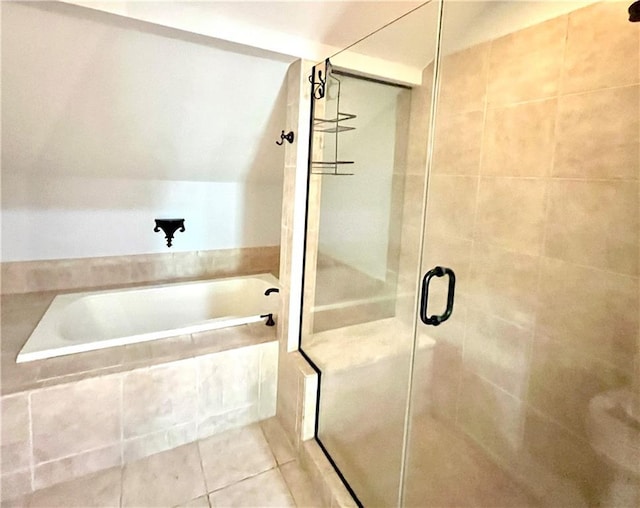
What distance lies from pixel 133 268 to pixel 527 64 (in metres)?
2.66

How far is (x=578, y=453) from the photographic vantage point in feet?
5.05

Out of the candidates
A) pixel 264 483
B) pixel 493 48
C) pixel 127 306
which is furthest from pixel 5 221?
pixel 493 48

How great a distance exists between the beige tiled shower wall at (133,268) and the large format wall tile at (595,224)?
204cm

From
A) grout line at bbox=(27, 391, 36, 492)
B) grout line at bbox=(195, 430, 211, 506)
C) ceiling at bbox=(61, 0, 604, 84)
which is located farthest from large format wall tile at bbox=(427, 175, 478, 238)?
grout line at bbox=(27, 391, 36, 492)

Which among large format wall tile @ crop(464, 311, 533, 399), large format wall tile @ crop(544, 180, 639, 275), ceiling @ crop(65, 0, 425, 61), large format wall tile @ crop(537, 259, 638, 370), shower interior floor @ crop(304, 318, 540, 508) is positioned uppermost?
ceiling @ crop(65, 0, 425, 61)

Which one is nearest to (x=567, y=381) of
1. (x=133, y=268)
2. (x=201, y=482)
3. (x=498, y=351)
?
(x=498, y=351)

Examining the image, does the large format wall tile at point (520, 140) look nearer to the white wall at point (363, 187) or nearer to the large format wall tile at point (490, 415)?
the white wall at point (363, 187)

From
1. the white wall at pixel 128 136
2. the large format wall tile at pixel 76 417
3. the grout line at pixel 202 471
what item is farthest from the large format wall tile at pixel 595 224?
the large format wall tile at pixel 76 417

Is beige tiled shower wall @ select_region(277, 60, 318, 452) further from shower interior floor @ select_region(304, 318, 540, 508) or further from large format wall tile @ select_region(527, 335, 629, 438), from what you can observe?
large format wall tile @ select_region(527, 335, 629, 438)

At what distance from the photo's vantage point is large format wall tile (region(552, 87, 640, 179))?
1304 mm

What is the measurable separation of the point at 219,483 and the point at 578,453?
153cm

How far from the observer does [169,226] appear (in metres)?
2.70

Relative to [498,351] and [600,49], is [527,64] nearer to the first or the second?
[600,49]

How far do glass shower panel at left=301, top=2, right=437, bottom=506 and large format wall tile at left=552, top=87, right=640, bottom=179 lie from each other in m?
0.66
